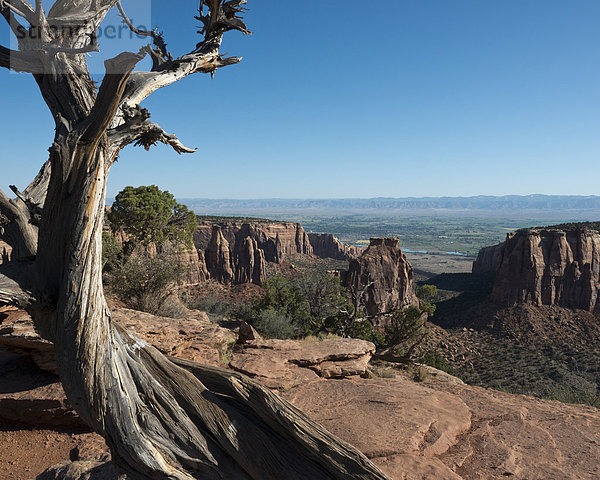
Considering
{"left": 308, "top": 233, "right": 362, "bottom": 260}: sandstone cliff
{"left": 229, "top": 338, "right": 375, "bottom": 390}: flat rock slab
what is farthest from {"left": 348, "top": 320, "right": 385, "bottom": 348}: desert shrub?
{"left": 308, "top": 233, "right": 362, "bottom": 260}: sandstone cliff

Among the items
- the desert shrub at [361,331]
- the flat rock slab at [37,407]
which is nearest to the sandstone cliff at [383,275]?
the desert shrub at [361,331]

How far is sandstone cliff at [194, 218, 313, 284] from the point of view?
64.5 m

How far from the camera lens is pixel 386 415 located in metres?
5.51

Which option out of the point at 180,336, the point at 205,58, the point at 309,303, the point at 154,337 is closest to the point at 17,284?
the point at 205,58

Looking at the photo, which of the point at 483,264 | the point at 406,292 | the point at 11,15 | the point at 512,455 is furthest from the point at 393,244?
the point at 483,264

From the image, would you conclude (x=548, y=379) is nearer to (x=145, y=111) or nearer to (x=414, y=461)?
(x=414, y=461)

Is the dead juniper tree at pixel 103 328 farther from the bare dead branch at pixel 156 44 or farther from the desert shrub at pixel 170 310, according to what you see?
the desert shrub at pixel 170 310

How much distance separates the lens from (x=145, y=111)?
3217mm

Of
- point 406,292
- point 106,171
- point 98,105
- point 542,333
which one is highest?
point 98,105

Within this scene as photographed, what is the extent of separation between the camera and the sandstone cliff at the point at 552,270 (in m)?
50.8

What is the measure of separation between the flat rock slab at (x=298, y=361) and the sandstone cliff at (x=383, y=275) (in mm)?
30915

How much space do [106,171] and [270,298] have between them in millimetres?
18143

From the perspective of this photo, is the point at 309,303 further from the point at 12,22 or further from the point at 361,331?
the point at 12,22

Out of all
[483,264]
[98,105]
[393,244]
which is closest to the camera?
[98,105]
